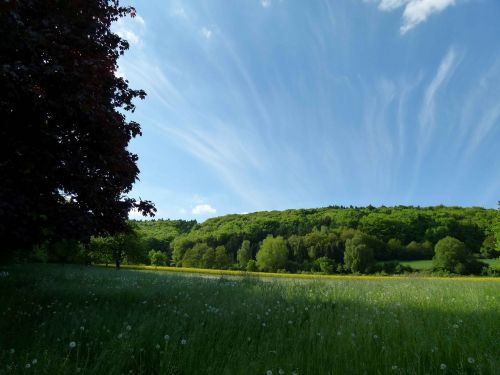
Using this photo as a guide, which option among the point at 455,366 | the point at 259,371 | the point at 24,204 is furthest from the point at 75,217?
the point at 455,366

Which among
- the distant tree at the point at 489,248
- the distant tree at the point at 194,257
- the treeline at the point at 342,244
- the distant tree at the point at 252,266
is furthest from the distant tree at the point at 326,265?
the distant tree at the point at 489,248

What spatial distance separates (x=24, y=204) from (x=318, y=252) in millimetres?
109080

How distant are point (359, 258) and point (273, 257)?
24.4 meters

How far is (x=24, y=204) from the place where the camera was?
6.35m

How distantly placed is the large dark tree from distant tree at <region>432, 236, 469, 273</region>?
94.6 metres

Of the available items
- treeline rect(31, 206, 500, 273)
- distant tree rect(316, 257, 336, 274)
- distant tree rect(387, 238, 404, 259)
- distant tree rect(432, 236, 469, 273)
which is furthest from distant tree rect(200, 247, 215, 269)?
distant tree rect(432, 236, 469, 273)

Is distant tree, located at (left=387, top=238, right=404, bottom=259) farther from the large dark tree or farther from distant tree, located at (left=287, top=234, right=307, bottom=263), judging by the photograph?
the large dark tree

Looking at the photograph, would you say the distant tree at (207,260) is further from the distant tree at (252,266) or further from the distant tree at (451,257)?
the distant tree at (451,257)

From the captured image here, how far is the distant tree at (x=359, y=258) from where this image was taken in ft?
316

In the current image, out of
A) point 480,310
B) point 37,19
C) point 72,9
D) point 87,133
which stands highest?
point 72,9

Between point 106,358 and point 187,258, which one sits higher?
point 187,258

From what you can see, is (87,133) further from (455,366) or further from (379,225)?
(379,225)

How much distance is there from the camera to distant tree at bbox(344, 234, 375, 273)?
96.2 metres

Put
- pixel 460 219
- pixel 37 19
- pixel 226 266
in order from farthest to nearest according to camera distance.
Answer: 1. pixel 460 219
2. pixel 226 266
3. pixel 37 19
